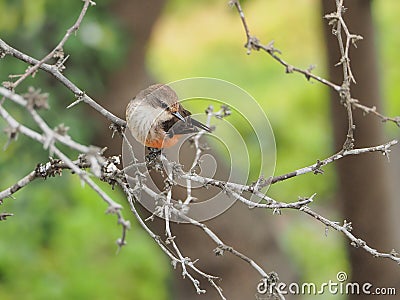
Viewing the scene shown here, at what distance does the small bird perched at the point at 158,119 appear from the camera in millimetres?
1390

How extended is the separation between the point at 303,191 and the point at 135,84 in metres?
2.73

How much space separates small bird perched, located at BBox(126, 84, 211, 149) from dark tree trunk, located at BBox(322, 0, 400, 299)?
1.70 m

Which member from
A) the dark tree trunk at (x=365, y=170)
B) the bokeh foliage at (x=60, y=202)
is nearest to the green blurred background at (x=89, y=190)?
the bokeh foliage at (x=60, y=202)

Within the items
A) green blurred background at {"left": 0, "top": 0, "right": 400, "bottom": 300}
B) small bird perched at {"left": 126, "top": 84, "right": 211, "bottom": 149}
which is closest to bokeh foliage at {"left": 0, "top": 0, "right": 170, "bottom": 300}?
green blurred background at {"left": 0, "top": 0, "right": 400, "bottom": 300}

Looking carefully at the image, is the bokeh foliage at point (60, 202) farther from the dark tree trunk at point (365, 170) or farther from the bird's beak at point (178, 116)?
the bird's beak at point (178, 116)

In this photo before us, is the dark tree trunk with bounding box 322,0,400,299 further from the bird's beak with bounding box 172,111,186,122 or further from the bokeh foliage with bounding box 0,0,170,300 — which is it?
the bird's beak with bounding box 172,111,186,122

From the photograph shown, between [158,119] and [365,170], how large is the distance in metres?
1.89

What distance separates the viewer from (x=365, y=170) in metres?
3.14

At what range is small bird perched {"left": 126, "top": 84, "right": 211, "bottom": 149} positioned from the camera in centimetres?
139

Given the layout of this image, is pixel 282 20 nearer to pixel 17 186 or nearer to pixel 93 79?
pixel 93 79

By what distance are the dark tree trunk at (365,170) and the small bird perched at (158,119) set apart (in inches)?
66.7

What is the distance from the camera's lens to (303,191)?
258 inches

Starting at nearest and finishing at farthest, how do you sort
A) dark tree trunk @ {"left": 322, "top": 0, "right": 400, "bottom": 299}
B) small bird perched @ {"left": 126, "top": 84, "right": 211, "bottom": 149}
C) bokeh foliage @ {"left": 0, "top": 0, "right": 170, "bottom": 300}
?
small bird perched @ {"left": 126, "top": 84, "right": 211, "bottom": 149} < dark tree trunk @ {"left": 322, "top": 0, "right": 400, "bottom": 299} < bokeh foliage @ {"left": 0, "top": 0, "right": 170, "bottom": 300}

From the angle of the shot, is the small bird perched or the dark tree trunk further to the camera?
the dark tree trunk
